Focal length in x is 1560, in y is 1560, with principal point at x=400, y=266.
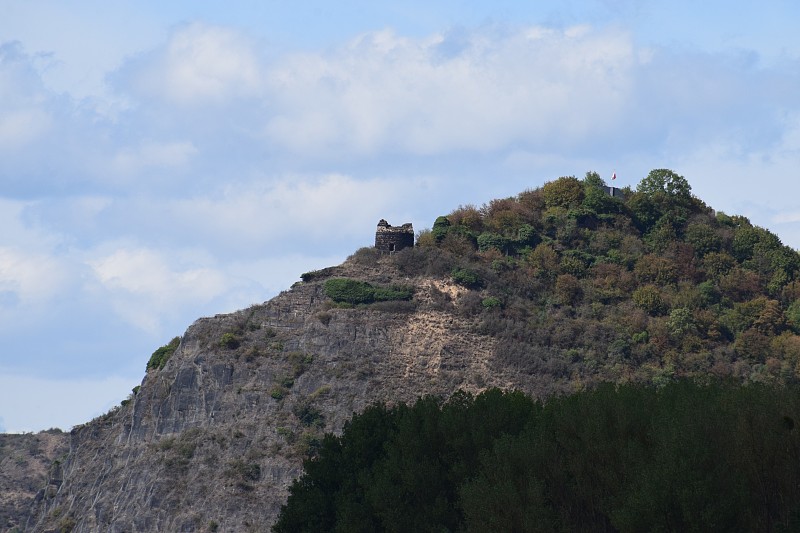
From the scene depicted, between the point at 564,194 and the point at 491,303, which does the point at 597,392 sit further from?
the point at 564,194

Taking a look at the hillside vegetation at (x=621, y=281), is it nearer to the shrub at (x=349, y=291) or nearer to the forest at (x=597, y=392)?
the forest at (x=597, y=392)

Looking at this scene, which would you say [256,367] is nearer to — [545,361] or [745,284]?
[545,361]

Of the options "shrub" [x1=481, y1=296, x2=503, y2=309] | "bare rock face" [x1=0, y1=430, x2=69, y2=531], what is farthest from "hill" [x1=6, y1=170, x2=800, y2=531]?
"bare rock face" [x1=0, y1=430, x2=69, y2=531]

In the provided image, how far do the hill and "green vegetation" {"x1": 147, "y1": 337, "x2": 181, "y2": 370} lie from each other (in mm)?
276

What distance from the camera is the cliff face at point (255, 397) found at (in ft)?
348

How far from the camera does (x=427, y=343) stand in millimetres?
115938

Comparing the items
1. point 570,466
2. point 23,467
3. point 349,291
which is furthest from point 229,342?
point 23,467

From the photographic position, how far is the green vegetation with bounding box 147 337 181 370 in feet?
406

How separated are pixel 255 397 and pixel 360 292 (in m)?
13.7

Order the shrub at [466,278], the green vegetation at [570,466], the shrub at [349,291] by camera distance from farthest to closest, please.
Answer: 1. the shrub at [466,278]
2. the shrub at [349,291]
3. the green vegetation at [570,466]

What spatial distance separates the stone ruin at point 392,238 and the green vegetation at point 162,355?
18.2 meters

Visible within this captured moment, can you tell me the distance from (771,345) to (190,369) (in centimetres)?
4336

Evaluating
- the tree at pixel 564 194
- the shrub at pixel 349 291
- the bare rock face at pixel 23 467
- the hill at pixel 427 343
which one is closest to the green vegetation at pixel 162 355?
the hill at pixel 427 343

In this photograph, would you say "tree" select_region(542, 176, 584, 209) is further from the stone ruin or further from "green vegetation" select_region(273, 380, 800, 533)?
"green vegetation" select_region(273, 380, 800, 533)
